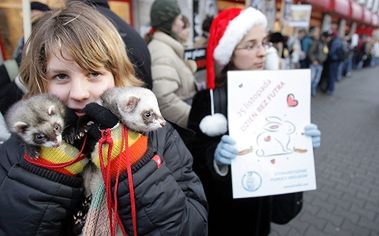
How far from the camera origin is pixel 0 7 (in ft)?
14.1

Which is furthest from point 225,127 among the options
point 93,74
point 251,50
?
point 93,74

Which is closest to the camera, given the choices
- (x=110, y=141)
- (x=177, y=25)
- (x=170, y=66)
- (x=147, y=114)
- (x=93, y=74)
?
(x=110, y=141)

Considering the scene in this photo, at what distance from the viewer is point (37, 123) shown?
1040 millimetres

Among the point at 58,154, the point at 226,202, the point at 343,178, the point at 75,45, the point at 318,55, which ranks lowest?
the point at 343,178

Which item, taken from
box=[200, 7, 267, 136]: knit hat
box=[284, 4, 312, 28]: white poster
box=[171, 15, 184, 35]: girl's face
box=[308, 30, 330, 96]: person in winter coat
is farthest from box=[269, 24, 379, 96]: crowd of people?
box=[200, 7, 267, 136]: knit hat

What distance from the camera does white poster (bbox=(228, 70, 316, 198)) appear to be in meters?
1.80

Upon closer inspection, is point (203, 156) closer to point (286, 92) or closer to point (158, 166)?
point (286, 92)

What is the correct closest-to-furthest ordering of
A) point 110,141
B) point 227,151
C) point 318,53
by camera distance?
point 110,141
point 227,151
point 318,53

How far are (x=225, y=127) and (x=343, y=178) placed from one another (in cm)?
373

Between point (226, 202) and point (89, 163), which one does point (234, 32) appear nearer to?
point (226, 202)

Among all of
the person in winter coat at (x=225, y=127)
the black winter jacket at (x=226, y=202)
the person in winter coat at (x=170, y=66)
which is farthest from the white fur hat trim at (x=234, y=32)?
the person in winter coat at (x=170, y=66)

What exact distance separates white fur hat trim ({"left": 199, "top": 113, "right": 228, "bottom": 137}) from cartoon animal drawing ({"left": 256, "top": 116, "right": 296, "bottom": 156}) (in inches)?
10.2

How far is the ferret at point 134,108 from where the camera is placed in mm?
1094

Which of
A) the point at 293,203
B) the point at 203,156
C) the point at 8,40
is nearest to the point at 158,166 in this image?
the point at 203,156
